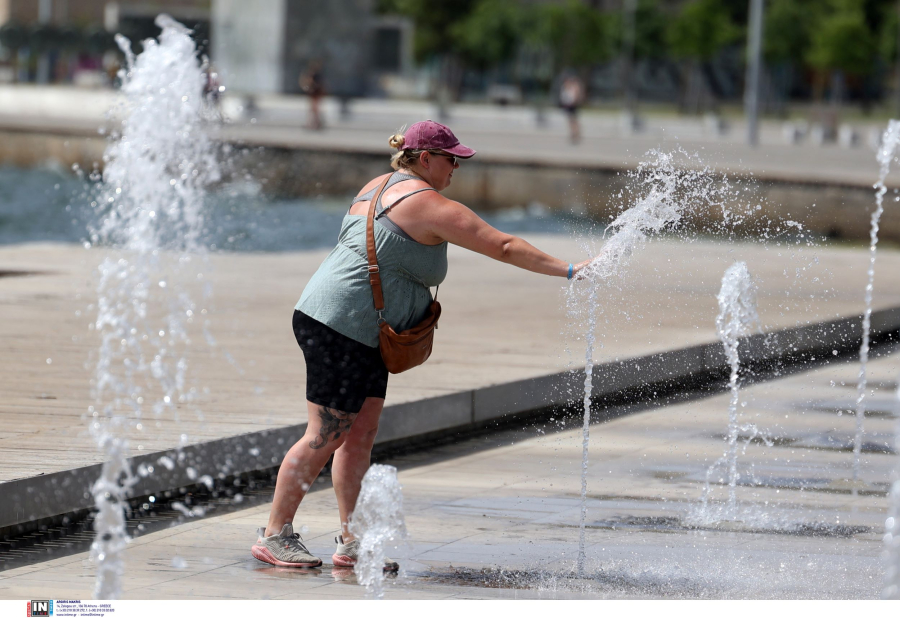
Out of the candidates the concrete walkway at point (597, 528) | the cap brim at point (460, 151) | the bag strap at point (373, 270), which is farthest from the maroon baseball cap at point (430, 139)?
the concrete walkway at point (597, 528)

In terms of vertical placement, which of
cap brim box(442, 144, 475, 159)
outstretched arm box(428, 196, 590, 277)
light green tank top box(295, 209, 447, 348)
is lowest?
light green tank top box(295, 209, 447, 348)

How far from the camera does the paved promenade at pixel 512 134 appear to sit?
24.5 meters

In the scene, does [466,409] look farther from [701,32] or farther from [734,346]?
[701,32]

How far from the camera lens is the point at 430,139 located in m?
4.67

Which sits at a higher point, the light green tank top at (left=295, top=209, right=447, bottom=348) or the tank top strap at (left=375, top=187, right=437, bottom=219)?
the tank top strap at (left=375, top=187, right=437, bottom=219)

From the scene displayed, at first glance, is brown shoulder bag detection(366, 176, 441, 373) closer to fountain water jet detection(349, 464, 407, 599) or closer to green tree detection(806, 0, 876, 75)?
fountain water jet detection(349, 464, 407, 599)

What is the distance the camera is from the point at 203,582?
445cm

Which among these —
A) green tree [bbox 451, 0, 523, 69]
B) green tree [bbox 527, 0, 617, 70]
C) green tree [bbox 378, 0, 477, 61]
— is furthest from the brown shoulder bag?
green tree [bbox 378, 0, 477, 61]

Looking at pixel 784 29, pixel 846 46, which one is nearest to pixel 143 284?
pixel 846 46

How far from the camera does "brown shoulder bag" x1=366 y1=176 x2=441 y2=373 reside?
458 cm

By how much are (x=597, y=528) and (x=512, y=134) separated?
98.9ft

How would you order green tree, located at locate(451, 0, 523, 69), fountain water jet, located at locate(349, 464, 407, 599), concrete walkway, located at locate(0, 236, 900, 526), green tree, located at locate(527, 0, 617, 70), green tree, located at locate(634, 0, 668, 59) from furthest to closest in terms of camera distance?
green tree, located at locate(634, 0, 668, 59)
green tree, located at locate(451, 0, 523, 69)
green tree, located at locate(527, 0, 617, 70)
concrete walkway, located at locate(0, 236, 900, 526)
fountain water jet, located at locate(349, 464, 407, 599)

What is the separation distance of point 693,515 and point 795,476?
979 mm

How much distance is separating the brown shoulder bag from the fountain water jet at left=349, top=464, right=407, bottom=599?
0.37 meters
